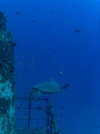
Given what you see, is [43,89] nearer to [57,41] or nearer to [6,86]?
[6,86]

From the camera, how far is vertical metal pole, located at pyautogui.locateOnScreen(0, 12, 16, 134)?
2.73m

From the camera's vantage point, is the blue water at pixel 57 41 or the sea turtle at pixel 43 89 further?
the blue water at pixel 57 41

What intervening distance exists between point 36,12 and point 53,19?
368 inches

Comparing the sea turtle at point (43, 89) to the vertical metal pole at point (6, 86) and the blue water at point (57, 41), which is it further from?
the blue water at point (57, 41)

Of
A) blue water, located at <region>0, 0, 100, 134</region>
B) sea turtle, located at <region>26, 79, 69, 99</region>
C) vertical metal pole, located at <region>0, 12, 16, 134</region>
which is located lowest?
vertical metal pole, located at <region>0, 12, 16, 134</region>

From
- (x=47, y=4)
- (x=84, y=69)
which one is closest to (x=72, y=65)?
(x=84, y=69)

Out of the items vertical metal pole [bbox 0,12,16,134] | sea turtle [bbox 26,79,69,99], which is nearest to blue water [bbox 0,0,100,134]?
sea turtle [bbox 26,79,69,99]

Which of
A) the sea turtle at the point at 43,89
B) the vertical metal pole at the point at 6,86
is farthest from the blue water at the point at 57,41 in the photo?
the vertical metal pole at the point at 6,86

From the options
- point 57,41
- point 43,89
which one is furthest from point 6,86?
point 57,41

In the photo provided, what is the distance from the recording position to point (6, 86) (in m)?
2.78

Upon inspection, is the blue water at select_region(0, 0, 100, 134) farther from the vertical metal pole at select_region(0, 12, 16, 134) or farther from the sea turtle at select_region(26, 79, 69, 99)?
the vertical metal pole at select_region(0, 12, 16, 134)

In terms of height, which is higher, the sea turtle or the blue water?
the blue water

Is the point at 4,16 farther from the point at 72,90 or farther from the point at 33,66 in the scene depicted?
the point at 33,66

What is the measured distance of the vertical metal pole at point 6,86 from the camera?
107 inches
